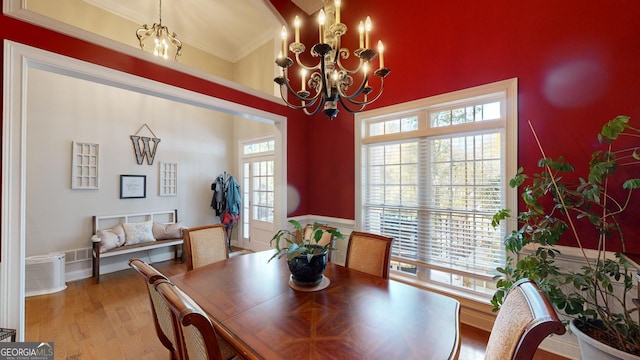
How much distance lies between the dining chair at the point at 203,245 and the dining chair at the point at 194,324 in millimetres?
1153

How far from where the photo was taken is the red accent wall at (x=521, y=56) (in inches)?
68.6

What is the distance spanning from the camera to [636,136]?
1.61 metres

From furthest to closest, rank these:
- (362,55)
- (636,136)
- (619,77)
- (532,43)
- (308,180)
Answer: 1. (308,180)
2. (532,43)
3. (619,77)
4. (636,136)
5. (362,55)

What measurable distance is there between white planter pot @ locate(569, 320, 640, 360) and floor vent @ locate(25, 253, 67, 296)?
204 inches

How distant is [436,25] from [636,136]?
1.83 metres

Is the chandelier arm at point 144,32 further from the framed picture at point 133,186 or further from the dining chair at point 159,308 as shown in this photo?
the dining chair at point 159,308

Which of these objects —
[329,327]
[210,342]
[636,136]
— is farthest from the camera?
[636,136]

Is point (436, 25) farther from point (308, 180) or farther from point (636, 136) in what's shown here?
A: point (308, 180)

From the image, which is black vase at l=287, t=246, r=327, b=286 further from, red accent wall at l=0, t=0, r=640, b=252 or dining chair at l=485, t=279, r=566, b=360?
red accent wall at l=0, t=0, r=640, b=252

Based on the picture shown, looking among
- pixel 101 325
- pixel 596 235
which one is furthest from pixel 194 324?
pixel 596 235

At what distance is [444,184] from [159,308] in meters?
2.58

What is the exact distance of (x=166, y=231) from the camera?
409cm

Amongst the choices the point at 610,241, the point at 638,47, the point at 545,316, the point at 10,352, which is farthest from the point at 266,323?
the point at 638,47

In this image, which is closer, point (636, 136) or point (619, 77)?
point (636, 136)
